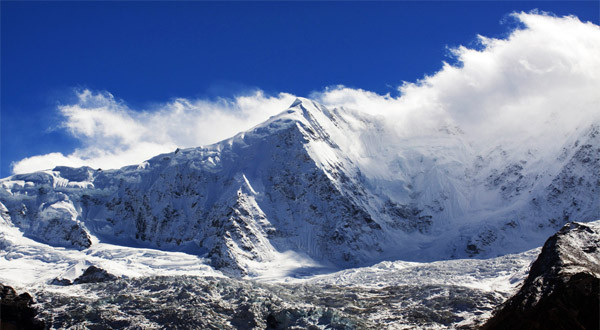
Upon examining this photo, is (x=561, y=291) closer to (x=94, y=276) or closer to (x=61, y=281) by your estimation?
(x=94, y=276)

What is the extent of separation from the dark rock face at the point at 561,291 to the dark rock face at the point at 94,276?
364 ft

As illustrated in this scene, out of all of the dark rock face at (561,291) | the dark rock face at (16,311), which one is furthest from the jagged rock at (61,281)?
the dark rock face at (561,291)

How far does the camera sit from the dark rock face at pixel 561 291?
104562 mm

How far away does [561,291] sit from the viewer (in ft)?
370

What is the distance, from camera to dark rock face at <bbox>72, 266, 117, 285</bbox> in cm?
19025

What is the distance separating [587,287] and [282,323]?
61.5 m

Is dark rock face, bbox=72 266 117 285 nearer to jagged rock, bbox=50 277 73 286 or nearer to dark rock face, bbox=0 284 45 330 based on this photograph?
jagged rock, bbox=50 277 73 286

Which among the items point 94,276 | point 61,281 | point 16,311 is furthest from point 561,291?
point 61,281

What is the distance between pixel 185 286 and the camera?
16800cm

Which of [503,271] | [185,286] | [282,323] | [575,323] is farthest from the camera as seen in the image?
[503,271]

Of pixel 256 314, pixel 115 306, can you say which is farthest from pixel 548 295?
pixel 115 306

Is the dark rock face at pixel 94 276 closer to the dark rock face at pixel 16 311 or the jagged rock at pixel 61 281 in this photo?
the jagged rock at pixel 61 281

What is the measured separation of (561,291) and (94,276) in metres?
131

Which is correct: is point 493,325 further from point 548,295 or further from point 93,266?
point 93,266
